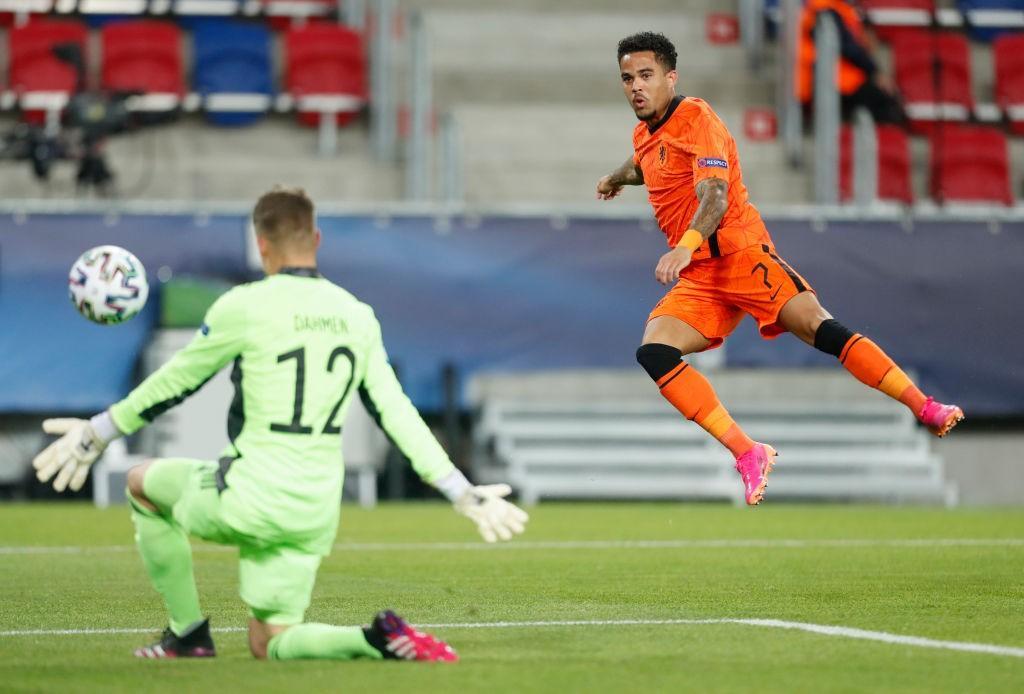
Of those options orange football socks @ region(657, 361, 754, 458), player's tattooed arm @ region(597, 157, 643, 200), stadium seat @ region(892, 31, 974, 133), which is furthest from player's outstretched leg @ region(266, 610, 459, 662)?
stadium seat @ region(892, 31, 974, 133)

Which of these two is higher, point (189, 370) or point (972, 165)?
point (972, 165)

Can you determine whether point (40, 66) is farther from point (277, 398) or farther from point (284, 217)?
point (277, 398)

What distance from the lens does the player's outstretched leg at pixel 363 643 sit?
5176 millimetres

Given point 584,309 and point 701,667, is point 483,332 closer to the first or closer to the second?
point 584,309

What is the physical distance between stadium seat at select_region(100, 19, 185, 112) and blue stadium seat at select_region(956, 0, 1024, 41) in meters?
9.04

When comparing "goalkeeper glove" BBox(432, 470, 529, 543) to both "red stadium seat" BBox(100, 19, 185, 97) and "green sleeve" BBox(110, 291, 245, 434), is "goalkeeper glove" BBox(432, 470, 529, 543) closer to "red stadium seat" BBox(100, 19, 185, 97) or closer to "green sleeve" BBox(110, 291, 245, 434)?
"green sleeve" BBox(110, 291, 245, 434)

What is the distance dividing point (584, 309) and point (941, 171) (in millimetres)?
5561

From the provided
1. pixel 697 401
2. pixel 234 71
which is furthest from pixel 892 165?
pixel 697 401

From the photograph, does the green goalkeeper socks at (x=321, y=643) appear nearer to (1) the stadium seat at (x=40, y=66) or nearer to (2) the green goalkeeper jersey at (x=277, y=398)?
(2) the green goalkeeper jersey at (x=277, y=398)

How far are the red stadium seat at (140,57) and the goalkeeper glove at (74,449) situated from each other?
47.2ft

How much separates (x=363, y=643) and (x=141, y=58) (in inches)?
585

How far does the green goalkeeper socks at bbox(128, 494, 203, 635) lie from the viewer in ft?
17.7

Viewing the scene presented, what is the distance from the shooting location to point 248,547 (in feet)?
17.2

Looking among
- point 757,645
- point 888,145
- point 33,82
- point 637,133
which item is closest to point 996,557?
point 637,133
